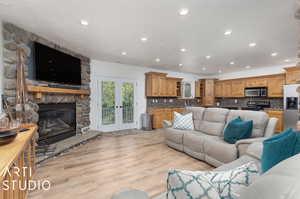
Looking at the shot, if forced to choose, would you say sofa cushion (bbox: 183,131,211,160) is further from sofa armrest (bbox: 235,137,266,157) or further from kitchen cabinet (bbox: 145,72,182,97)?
kitchen cabinet (bbox: 145,72,182,97)

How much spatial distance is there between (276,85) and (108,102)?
6360 mm

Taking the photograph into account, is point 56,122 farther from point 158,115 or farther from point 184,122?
point 158,115

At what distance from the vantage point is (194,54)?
443 cm

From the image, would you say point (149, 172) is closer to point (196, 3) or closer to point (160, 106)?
point (196, 3)

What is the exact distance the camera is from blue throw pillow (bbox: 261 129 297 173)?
1094mm

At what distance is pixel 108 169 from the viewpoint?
8.39 feet

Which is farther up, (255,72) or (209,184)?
(255,72)

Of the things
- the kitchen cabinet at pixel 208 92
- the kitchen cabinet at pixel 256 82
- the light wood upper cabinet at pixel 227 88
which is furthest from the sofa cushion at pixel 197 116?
the kitchen cabinet at pixel 208 92

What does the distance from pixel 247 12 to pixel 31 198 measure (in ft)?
12.9

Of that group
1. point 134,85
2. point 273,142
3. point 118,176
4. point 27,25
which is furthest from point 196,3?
point 134,85

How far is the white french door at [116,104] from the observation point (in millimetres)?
5270

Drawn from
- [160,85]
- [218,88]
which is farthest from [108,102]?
[218,88]

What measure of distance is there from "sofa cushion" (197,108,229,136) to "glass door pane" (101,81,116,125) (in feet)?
10.6

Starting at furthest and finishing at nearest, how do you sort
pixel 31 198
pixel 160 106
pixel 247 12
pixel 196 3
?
pixel 160 106 < pixel 247 12 < pixel 196 3 < pixel 31 198
